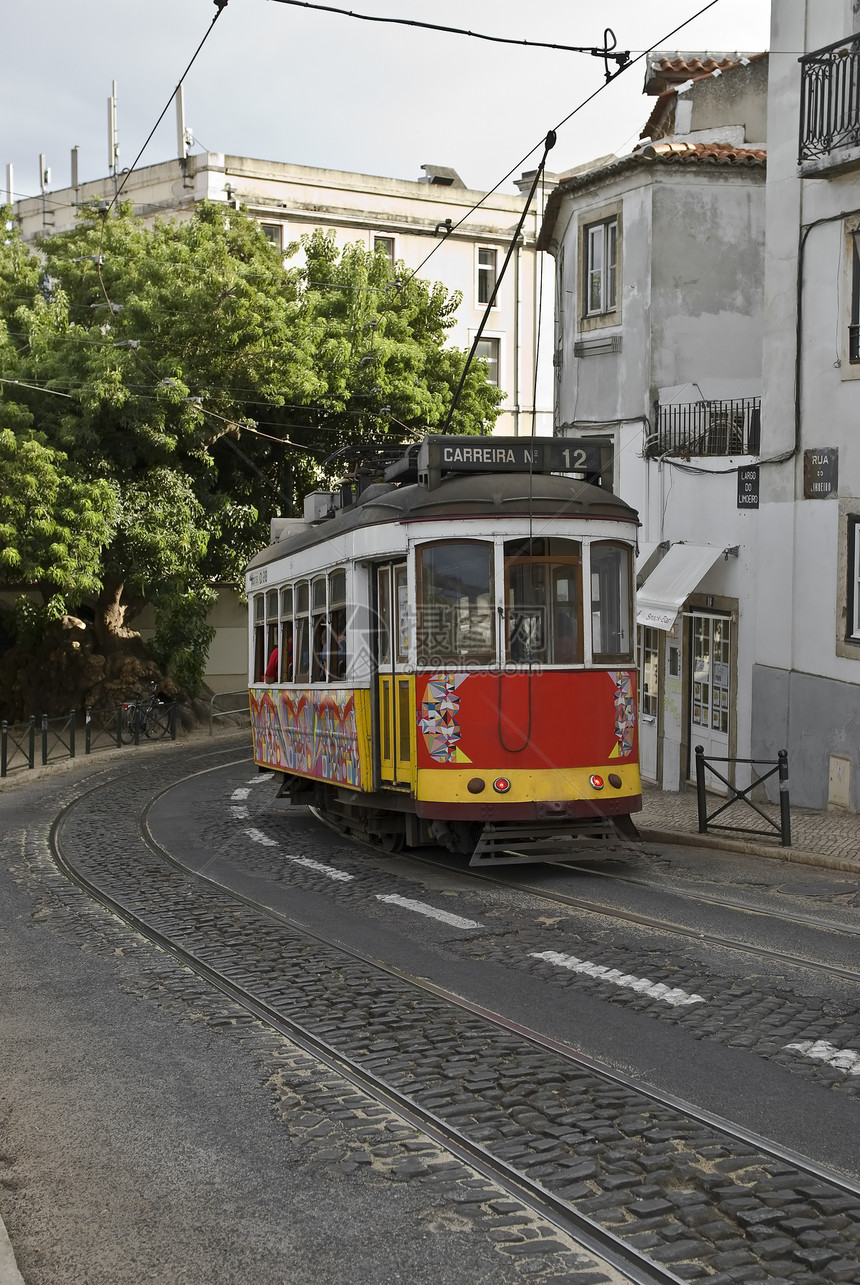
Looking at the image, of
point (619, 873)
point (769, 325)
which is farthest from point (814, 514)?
point (619, 873)

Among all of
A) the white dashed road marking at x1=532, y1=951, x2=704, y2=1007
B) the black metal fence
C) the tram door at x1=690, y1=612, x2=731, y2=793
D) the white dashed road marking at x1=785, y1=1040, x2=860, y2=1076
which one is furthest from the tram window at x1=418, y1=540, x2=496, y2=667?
the black metal fence

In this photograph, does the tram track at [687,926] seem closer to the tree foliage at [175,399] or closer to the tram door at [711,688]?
the tram door at [711,688]

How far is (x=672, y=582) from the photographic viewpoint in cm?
1831

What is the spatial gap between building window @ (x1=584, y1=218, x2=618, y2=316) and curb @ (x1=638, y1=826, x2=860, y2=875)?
9623 mm

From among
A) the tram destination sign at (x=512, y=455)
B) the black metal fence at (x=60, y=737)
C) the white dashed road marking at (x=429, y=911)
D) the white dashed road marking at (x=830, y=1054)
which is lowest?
the black metal fence at (x=60, y=737)

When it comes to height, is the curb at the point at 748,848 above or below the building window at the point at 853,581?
below

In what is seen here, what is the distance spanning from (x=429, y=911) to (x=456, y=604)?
8.47 feet

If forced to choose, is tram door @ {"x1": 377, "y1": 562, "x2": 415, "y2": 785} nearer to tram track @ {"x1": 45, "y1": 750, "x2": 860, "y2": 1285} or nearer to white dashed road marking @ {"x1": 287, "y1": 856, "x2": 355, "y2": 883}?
white dashed road marking @ {"x1": 287, "y1": 856, "x2": 355, "y2": 883}

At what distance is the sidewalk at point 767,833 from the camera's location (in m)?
12.7

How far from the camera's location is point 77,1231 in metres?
4.87

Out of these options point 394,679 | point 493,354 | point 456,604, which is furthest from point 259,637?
point 493,354

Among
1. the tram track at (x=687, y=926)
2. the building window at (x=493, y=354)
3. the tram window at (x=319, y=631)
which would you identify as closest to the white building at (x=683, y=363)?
the tram window at (x=319, y=631)

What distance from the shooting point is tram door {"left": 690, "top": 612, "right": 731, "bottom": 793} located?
59.9ft

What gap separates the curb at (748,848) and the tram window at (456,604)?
273 cm
